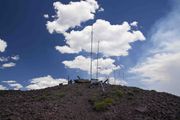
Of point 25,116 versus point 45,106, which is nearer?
point 25,116

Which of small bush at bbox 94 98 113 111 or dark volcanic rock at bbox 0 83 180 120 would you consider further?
small bush at bbox 94 98 113 111

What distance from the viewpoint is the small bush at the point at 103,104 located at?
34.0 metres

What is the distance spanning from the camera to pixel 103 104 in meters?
34.8

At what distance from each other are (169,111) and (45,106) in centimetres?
1238

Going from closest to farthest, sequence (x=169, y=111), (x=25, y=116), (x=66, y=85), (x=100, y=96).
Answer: (x=25, y=116)
(x=169, y=111)
(x=100, y=96)
(x=66, y=85)

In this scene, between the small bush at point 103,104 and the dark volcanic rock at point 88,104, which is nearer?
the dark volcanic rock at point 88,104

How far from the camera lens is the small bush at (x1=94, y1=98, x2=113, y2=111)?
112 feet

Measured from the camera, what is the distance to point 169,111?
1352 inches

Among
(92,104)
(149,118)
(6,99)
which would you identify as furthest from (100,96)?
(6,99)

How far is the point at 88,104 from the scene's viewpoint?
35906 millimetres

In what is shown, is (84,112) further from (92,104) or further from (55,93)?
(55,93)

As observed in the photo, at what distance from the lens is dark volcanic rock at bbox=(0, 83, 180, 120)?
106 ft

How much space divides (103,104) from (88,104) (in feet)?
6.27

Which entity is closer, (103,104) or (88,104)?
(103,104)
